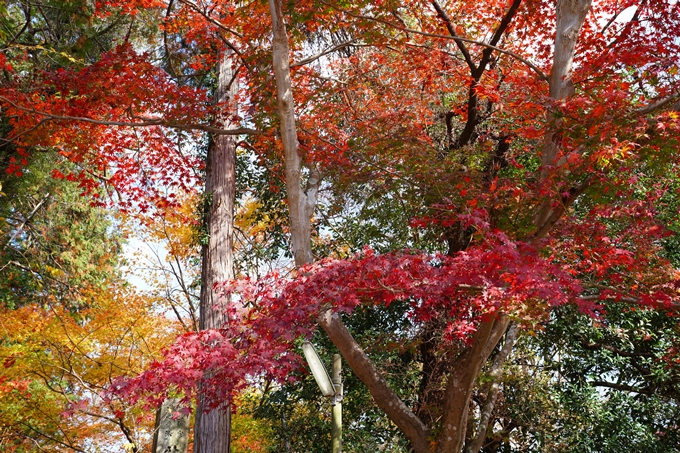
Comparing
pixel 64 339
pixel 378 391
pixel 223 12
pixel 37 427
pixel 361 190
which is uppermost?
pixel 223 12

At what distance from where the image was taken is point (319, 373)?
4340 mm

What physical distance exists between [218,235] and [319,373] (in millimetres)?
3977

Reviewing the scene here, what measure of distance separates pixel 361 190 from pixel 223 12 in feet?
10.8

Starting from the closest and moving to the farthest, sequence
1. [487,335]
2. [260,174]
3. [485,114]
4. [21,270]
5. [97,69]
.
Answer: [487,335] < [97,69] < [485,114] < [260,174] < [21,270]

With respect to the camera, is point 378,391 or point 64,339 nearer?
point 378,391

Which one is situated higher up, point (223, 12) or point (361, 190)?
point (223, 12)

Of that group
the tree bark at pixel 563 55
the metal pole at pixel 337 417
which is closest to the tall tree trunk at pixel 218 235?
the metal pole at pixel 337 417

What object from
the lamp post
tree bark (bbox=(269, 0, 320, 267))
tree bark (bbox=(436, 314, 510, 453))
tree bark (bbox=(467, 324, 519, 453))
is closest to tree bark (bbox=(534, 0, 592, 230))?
tree bark (bbox=(436, 314, 510, 453))

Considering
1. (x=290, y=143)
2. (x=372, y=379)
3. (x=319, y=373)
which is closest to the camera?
(x=319, y=373)

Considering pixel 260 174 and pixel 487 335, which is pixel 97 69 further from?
pixel 487 335

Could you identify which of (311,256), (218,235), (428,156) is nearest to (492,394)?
(428,156)

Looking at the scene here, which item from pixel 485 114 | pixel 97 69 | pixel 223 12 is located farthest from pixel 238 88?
pixel 485 114

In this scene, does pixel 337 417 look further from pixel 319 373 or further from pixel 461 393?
pixel 461 393

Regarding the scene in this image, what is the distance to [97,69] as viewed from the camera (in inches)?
281
